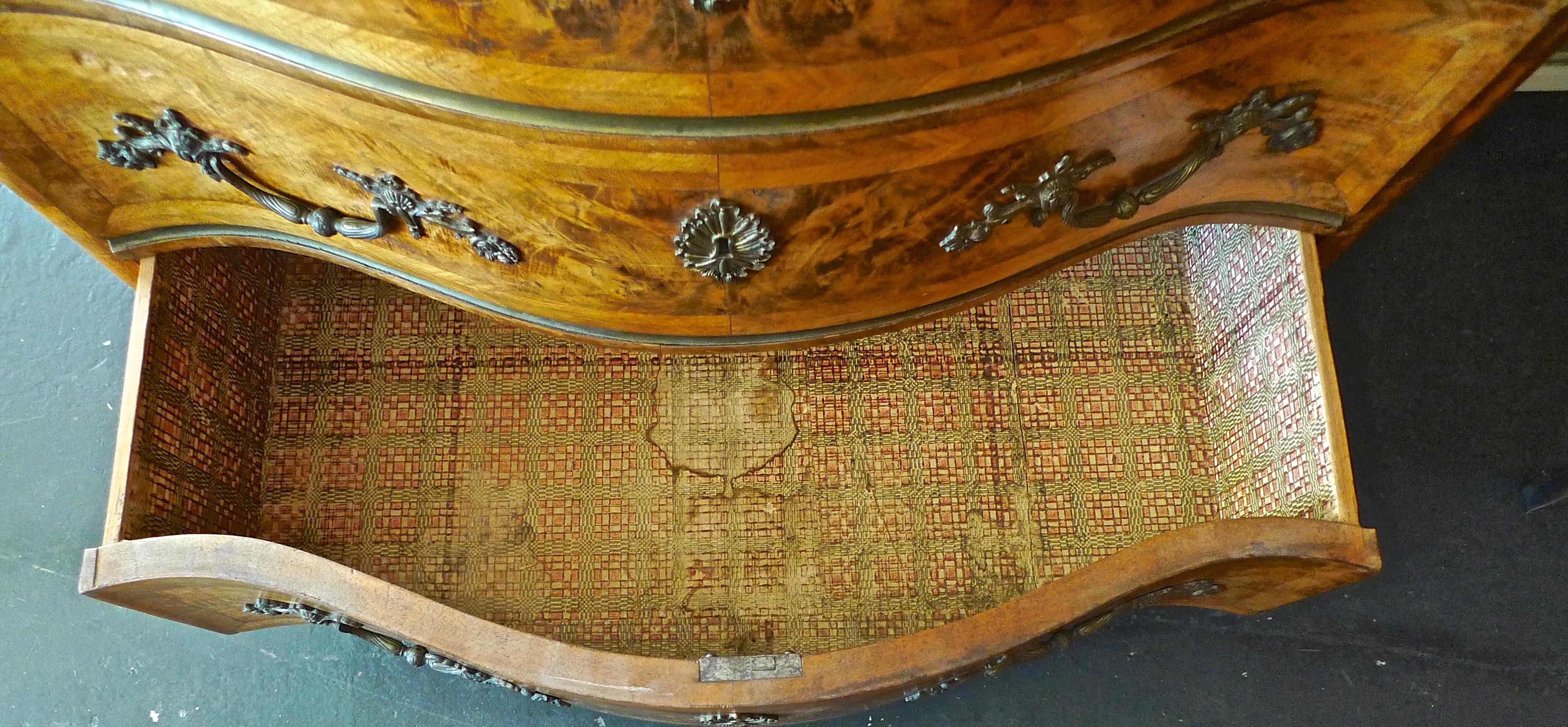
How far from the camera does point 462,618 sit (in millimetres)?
1180

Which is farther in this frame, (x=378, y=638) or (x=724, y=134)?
(x=378, y=638)

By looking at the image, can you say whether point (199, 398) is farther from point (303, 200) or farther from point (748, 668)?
point (748, 668)

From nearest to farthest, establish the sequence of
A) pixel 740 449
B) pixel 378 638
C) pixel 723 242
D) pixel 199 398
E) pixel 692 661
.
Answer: pixel 723 242, pixel 692 661, pixel 378 638, pixel 199 398, pixel 740 449

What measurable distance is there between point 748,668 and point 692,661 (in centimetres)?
6

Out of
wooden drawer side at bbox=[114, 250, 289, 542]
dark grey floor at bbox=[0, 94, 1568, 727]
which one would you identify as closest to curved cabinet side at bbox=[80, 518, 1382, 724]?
Answer: wooden drawer side at bbox=[114, 250, 289, 542]

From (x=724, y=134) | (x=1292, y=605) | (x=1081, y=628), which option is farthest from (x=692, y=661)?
(x=1292, y=605)

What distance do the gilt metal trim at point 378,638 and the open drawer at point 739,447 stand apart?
43 millimetres

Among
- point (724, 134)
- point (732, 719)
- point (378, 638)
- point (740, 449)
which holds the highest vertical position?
point (724, 134)

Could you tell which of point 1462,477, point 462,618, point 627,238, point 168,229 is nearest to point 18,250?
point 168,229

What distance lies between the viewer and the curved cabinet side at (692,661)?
1.17 metres

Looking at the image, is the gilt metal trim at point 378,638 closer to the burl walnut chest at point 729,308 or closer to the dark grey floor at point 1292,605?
the burl walnut chest at point 729,308

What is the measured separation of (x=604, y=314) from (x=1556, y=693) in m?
1.57

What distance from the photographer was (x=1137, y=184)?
1085mm

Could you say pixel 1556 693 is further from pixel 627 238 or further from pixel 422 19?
pixel 422 19
